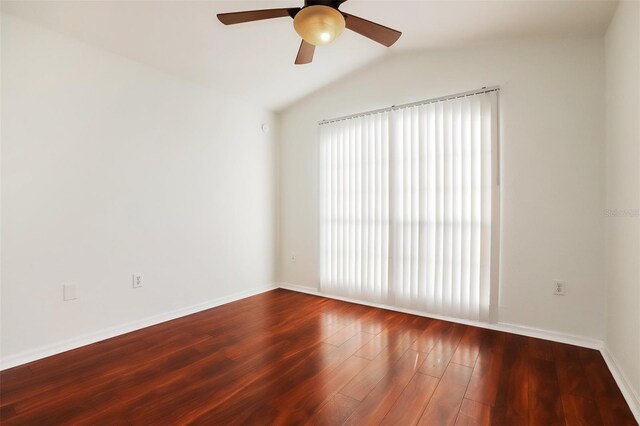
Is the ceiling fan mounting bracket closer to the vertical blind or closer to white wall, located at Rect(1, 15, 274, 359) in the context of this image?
the vertical blind

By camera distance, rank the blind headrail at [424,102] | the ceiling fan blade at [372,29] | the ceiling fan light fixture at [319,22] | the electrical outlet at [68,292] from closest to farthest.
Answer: the ceiling fan light fixture at [319,22] < the ceiling fan blade at [372,29] < the electrical outlet at [68,292] < the blind headrail at [424,102]

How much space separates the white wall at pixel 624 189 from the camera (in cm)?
177

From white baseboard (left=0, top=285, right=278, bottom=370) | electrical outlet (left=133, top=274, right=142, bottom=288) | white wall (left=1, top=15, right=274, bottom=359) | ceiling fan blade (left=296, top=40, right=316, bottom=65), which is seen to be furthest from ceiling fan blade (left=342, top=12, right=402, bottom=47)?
white baseboard (left=0, top=285, right=278, bottom=370)

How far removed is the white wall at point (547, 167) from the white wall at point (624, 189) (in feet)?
0.41

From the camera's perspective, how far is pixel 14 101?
2191 millimetres

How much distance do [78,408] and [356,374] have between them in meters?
1.67

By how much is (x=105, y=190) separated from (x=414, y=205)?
299 cm

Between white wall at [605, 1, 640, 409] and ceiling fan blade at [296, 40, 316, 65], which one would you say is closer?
white wall at [605, 1, 640, 409]

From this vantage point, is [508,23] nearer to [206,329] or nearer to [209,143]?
[209,143]

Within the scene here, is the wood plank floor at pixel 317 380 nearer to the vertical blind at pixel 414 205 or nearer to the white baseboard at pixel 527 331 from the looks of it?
the white baseboard at pixel 527 331

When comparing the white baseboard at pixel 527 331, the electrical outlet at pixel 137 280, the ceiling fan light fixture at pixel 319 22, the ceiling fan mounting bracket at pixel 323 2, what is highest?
the ceiling fan mounting bracket at pixel 323 2

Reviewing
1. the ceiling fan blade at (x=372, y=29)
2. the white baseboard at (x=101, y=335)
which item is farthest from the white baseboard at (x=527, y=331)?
the ceiling fan blade at (x=372, y=29)

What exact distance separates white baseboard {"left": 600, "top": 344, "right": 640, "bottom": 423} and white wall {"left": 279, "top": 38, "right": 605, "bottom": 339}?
9.5 inches

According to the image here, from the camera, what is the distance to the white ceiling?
223 cm
